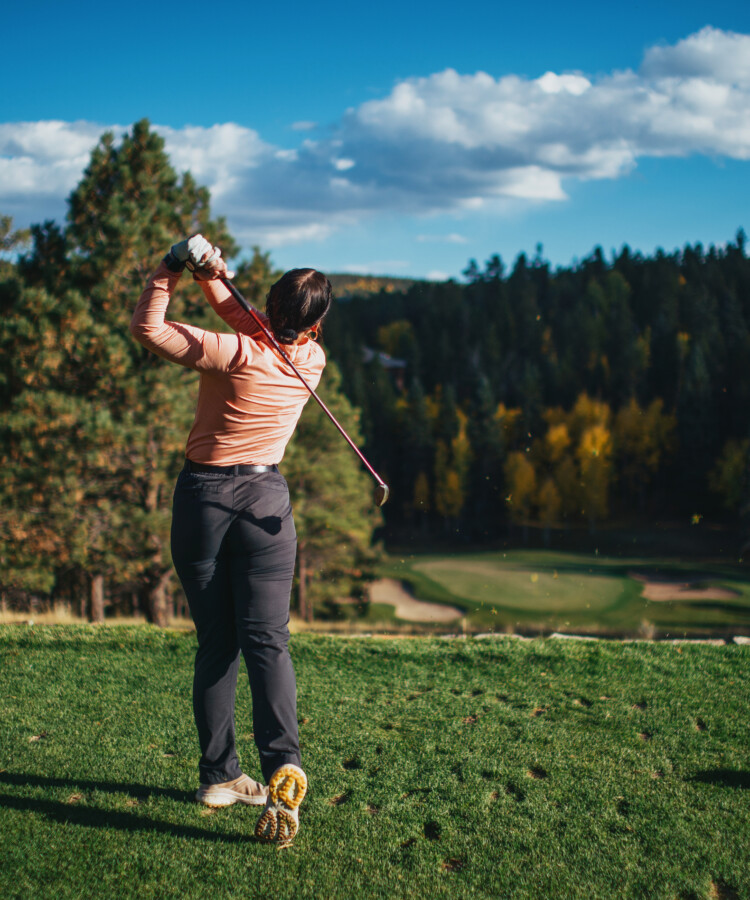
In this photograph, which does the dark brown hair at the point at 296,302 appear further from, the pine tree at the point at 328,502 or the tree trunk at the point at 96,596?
the pine tree at the point at 328,502

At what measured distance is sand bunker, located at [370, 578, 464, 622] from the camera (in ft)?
105

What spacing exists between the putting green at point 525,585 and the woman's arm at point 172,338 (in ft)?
101

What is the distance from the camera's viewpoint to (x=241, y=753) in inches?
132

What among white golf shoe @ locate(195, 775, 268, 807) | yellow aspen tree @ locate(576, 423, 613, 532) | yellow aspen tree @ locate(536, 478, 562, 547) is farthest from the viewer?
yellow aspen tree @ locate(576, 423, 613, 532)

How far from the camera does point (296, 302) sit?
2652mm

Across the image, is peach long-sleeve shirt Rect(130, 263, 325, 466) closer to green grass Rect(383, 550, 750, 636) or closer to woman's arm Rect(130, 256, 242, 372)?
woman's arm Rect(130, 256, 242, 372)

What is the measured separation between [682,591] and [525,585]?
7918mm

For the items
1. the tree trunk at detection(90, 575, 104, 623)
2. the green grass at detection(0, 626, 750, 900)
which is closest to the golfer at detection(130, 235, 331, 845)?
the green grass at detection(0, 626, 750, 900)

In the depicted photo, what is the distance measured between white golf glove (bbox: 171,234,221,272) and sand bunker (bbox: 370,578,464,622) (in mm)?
29253

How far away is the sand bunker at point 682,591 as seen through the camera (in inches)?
1323

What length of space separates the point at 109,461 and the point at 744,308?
7953 cm

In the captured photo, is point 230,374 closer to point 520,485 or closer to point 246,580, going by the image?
point 246,580

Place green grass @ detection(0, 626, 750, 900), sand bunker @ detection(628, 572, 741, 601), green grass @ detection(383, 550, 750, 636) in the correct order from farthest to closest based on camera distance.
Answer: sand bunker @ detection(628, 572, 741, 601), green grass @ detection(383, 550, 750, 636), green grass @ detection(0, 626, 750, 900)

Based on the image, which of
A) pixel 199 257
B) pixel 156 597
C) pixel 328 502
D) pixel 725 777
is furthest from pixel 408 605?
pixel 199 257
